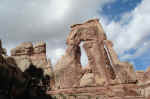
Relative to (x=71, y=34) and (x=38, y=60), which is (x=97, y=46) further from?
(x=38, y=60)

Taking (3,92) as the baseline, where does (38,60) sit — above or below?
above

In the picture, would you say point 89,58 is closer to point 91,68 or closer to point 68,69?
point 91,68

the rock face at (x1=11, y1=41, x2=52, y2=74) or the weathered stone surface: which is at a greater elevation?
the rock face at (x1=11, y1=41, x2=52, y2=74)

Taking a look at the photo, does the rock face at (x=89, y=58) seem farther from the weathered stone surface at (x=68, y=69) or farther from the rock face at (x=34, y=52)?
the rock face at (x=34, y=52)

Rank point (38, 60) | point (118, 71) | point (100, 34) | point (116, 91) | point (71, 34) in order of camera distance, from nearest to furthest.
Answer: point (116, 91) → point (118, 71) → point (100, 34) → point (71, 34) → point (38, 60)

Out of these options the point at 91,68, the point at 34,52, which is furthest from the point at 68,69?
the point at 34,52

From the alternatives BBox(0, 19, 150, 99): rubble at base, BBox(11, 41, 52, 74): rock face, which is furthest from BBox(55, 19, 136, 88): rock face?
BBox(11, 41, 52, 74): rock face

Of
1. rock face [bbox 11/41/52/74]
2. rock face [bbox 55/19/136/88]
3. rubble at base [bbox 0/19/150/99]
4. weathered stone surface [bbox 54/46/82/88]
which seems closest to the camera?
rubble at base [bbox 0/19/150/99]

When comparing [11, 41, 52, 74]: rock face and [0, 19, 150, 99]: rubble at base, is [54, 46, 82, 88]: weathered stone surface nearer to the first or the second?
[0, 19, 150, 99]: rubble at base

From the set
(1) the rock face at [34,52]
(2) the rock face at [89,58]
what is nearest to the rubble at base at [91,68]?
(2) the rock face at [89,58]

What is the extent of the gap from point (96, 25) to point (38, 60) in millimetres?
20889

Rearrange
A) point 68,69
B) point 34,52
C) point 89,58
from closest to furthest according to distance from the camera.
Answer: point 89,58
point 68,69
point 34,52

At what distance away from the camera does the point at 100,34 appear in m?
25.0

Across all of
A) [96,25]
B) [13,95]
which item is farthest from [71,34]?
[13,95]
